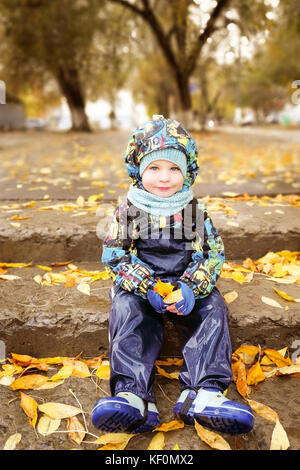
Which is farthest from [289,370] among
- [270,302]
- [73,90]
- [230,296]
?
[73,90]

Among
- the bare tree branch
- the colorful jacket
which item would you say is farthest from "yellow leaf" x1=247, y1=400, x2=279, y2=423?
the bare tree branch

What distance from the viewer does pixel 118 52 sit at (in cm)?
1507

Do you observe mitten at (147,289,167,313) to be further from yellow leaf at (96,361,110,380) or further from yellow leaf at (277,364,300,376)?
yellow leaf at (277,364,300,376)

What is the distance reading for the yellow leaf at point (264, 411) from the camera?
5.41 ft

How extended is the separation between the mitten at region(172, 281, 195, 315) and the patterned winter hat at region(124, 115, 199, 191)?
23.4 inches

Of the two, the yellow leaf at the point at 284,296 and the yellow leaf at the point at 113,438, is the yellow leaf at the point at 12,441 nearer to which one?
the yellow leaf at the point at 113,438

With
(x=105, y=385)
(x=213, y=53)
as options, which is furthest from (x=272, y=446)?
(x=213, y=53)

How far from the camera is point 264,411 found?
5.53 ft

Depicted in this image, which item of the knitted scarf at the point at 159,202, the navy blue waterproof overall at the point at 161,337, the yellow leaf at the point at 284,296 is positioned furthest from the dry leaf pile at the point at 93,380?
the knitted scarf at the point at 159,202

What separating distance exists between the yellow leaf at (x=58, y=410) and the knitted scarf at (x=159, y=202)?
3.27 feet

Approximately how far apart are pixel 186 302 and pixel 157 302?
5.3 inches

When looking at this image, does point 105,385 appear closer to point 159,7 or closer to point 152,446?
point 152,446

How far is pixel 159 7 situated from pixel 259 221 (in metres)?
13.9

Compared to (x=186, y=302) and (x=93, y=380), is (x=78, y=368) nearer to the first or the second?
(x=93, y=380)
